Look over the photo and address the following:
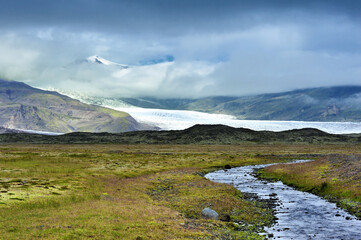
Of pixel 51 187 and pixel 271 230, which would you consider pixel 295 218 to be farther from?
pixel 51 187

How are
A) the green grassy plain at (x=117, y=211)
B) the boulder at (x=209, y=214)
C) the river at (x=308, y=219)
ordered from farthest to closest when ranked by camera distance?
1. the boulder at (x=209, y=214)
2. the river at (x=308, y=219)
3. the green grassy plain at (x=117, y=211)

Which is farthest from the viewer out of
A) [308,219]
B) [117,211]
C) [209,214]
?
[308,219]

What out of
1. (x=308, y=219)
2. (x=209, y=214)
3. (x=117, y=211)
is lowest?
(x=308, y=219)

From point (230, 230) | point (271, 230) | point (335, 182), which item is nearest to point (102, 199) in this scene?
point (230, 230)

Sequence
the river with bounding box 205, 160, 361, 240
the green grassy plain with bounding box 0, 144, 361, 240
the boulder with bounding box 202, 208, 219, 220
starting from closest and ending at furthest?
the green grassy plain with bounding box 0, 144, 361, 240, the river with bounding box 205, 160, 361, 240, the boulder with bounding box 202, 208, 219, 220

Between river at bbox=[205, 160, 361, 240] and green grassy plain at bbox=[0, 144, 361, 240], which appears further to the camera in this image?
river at bbox=[205, 160, 361, 240]

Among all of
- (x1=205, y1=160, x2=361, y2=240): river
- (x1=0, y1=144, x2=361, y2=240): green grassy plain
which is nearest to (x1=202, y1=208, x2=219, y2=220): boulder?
(x1=0, y1=144, x2=361, y2=240): green grassy plain

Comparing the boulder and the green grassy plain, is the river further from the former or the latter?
the boulder

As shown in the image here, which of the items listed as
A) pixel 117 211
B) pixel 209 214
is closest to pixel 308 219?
pixel 209 214

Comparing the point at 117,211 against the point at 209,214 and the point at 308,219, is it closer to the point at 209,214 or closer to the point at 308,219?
the point at 209,214

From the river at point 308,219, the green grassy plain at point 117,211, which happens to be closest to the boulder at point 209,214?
the green grassy plain at point 117,211

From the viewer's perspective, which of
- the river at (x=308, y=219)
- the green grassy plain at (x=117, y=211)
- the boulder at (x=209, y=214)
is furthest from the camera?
the boulder at (x=209, y=214)

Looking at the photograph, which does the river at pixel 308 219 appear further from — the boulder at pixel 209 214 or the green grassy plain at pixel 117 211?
the boulder at pixel 209 214

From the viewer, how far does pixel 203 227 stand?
28125 mm
